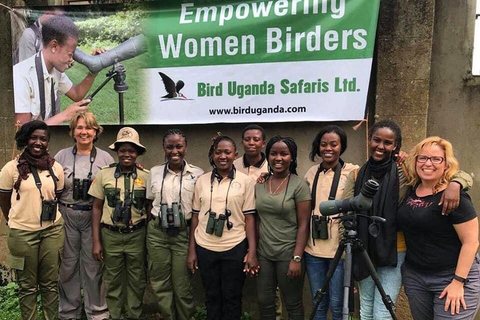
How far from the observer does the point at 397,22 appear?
369cm

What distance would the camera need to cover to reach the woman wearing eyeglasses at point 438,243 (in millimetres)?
2344

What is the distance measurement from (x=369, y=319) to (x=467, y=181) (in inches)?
44.9

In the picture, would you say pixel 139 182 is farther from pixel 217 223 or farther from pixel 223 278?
pixel 223 278

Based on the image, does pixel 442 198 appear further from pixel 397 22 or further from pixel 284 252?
pixel 397 22

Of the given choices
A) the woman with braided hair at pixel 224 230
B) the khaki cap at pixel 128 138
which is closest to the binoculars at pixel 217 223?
the woman with braided hair at pixel 224 230

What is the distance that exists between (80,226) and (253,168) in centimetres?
169

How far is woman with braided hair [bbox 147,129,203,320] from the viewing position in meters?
3.33

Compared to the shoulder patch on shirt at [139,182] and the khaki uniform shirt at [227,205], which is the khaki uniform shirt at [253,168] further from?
the shoulder patch on shirt at [139,182]

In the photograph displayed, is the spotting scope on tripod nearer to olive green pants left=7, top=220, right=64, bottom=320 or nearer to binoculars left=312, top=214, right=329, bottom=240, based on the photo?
binoculars left=312, top=214, right=329, bottom=240

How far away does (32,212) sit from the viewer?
132 inches

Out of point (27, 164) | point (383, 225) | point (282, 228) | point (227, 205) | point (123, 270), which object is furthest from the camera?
point (123, 270)

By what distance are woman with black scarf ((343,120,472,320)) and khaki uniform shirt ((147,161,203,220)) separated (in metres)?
1.35

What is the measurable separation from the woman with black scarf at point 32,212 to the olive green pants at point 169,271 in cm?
87

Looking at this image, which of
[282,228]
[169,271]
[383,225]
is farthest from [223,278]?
[383,225]
